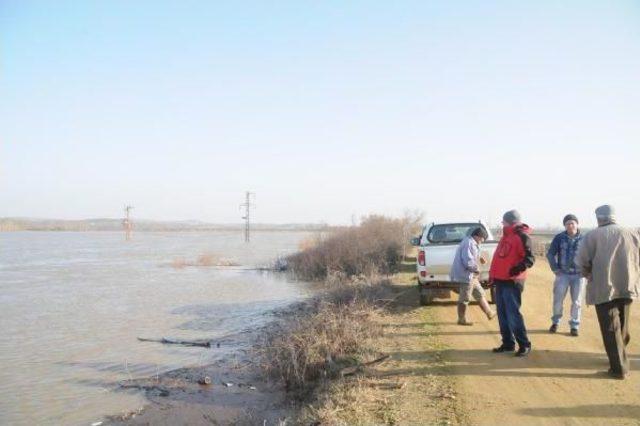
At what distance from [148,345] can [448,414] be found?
8634 mm

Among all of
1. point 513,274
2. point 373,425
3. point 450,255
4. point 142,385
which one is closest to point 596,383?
point 513,274

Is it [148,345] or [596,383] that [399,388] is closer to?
[596,383]

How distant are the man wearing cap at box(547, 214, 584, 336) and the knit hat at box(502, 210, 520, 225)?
5.25 feet

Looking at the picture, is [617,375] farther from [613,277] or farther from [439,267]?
[439,267]

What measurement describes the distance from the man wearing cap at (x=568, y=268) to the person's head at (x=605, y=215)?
210 cm

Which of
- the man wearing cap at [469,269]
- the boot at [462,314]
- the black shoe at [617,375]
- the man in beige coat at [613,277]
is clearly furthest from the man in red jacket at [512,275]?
the boot at [462,314]

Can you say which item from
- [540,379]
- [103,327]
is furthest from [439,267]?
[103,327]

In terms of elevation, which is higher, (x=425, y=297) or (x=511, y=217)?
(x=511, y=217)

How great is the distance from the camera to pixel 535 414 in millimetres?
5168

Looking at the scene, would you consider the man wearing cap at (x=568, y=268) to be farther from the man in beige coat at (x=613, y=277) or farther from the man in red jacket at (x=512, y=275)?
the man in beige coat at (x=613, y=277)

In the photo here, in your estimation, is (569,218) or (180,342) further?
(180,342)

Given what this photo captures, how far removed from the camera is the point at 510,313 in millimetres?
7074

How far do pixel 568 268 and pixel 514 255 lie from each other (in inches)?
74.6

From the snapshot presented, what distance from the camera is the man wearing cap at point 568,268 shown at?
823cm
